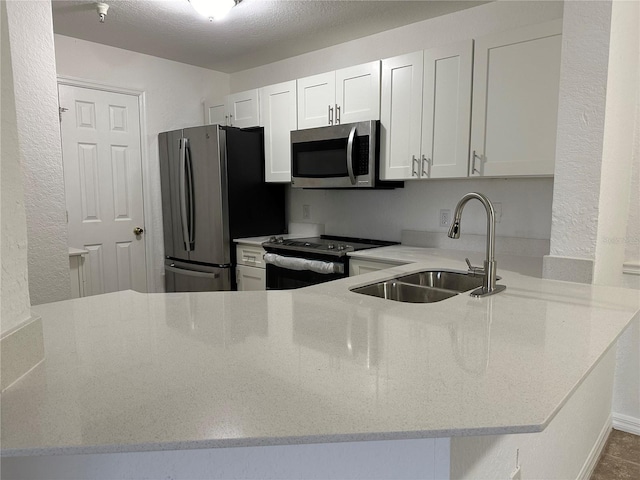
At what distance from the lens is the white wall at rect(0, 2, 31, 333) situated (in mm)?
843

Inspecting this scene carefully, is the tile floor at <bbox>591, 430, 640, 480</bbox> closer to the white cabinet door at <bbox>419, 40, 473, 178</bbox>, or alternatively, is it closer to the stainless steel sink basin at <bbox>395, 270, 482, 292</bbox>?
the stainless steel sink basin at <bbox>395, 270, 482, 292</bbox>

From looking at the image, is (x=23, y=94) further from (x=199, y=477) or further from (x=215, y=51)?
(x=199, y=477)

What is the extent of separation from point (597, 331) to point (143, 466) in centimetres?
114

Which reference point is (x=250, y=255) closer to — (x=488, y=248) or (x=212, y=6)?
(x=212, y=6)

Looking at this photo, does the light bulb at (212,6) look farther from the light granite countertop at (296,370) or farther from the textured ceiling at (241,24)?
the light granite countertop at (296,370)

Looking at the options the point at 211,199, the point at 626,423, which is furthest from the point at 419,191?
the point at 626,423

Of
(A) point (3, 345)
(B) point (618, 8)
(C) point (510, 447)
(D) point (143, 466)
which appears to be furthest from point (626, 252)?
(A) point (3, 345)

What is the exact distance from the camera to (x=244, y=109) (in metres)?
3.67

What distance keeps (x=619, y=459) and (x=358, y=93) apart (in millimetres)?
2495

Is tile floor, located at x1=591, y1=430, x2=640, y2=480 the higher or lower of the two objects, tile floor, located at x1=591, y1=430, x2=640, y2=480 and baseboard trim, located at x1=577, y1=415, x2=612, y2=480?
the lower

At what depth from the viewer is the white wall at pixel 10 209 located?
2.77 feet

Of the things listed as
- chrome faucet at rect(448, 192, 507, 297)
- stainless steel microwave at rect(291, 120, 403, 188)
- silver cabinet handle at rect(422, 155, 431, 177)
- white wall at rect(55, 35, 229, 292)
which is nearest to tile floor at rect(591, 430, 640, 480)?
chrome faucet at rect(448, 192, 507, 297)

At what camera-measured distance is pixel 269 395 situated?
81cm

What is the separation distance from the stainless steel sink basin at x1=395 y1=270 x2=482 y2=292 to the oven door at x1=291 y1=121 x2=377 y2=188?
988 mm
